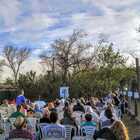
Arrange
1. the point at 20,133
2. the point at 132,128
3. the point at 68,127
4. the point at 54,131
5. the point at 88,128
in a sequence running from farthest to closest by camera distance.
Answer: the point at 132,128 < the point at 68,127 < the point at 88,128 < the point at 54,131 < the point at 20,133

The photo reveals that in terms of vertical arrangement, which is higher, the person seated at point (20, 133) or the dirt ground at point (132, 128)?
the person seated at point (20, 133)

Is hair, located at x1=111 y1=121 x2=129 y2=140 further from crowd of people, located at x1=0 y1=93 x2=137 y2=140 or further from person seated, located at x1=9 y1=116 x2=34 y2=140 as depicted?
person seated, located at x1=9 y1=116 x2=34 y2=140

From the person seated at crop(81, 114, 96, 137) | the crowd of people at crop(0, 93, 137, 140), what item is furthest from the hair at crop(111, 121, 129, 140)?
the person seated at crop(81, 114, 96, 137)

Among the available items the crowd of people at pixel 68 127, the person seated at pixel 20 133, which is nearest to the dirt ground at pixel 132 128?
the crowd of people at pixel 68 127

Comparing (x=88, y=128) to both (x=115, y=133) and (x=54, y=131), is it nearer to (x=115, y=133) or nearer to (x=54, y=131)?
(x=54, y=131)

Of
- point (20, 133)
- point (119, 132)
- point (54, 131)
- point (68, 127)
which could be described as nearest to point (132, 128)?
point (68, 127)

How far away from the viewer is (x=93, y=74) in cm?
6094

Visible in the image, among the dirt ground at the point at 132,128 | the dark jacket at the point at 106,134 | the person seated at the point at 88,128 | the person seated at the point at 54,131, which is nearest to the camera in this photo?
the dark jacket at the point at 106,134

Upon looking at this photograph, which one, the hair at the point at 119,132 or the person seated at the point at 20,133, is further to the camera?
the person seated at the point at 20,133

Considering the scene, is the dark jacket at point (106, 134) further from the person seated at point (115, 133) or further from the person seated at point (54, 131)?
the person seated at point (54, 131)

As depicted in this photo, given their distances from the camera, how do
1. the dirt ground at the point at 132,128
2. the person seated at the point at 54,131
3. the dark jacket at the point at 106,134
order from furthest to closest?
the dirt ground at the point at 132,128 < the person seated at the point at 54,131 < the dark jacket at the point at 106,134

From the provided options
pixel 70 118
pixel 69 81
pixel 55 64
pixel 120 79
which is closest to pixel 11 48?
pixel 55 64

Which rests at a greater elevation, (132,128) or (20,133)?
(20,133)

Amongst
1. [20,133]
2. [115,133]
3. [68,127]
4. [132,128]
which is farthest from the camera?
[132,128]
